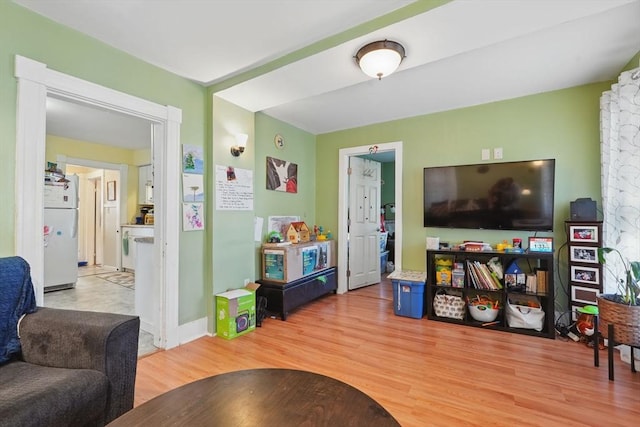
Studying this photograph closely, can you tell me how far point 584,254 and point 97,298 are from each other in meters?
5.56

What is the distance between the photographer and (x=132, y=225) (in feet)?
18.1

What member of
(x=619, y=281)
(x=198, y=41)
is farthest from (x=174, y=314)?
(x=619, y=281)

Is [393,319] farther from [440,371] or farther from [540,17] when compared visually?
[540,17]

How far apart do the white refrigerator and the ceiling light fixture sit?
16.3ft

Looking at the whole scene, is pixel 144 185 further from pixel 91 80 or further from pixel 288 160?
pixel 91 80

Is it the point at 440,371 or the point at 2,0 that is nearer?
the point at 2,0

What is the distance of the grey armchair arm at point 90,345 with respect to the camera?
134cm

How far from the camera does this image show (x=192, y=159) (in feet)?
8.70

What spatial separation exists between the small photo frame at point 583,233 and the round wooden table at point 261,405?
2644 mm

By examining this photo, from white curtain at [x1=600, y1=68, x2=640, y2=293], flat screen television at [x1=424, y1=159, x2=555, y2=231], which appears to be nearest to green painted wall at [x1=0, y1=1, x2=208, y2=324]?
flat screen television at [x1=424, y1=159, x2=555, y2=231]

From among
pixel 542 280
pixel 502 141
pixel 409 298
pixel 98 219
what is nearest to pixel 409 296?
pixel 409 298

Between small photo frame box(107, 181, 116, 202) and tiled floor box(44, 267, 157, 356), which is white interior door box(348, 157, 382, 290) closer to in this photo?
tiled floor box(44, 267, 157, 356)

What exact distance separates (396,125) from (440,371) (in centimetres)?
291

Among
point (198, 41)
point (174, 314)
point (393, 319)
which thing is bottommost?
point (393, 319)
